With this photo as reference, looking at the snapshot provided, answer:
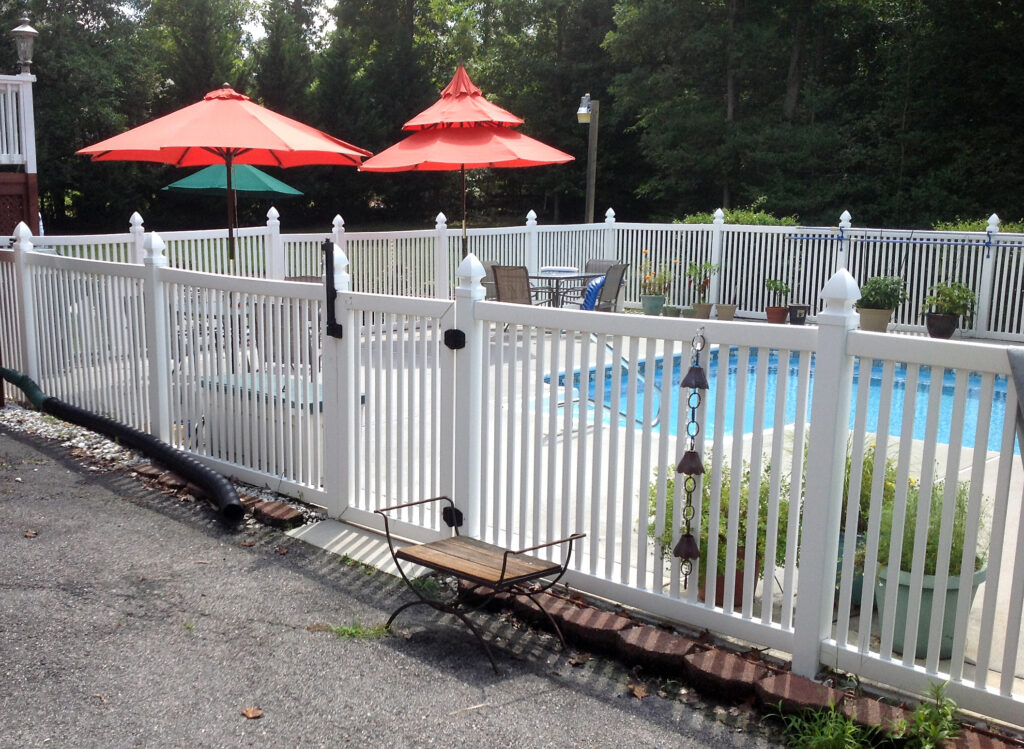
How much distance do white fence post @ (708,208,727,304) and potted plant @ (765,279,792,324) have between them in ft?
2.74

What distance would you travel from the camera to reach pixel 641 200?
3244 cm

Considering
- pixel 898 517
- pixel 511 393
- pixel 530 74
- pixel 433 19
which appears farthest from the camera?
pixel 433 19

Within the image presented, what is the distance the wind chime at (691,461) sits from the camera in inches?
141

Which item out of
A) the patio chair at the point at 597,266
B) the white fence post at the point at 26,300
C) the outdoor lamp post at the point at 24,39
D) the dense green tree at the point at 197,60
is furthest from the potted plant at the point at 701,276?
the dense green tree at the point at 197,60

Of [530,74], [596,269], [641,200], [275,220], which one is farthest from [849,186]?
[275,220]

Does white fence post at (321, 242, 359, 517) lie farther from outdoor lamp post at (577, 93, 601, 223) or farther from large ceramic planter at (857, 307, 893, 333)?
outdoor lamp post at (577, 93, 601, 223)

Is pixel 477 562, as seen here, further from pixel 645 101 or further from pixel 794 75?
pixel 645 101

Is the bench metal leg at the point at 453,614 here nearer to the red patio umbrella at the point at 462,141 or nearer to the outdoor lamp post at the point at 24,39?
the red patio umbrella at the point at 462,141

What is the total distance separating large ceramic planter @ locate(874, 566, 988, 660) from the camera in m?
3.42

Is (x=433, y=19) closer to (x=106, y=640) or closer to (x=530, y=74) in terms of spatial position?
(x=530, y=74)

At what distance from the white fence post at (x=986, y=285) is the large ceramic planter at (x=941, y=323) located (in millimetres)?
361

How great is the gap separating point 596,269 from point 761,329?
34.9 ft

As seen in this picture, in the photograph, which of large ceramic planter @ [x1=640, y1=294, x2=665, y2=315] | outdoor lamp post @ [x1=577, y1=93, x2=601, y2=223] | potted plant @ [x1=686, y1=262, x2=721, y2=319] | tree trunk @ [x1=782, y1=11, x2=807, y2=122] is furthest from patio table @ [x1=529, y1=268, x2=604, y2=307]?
tree trunk @ [x1=782, y1=11, x2=807, y2=122]

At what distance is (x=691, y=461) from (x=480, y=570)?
933mm
